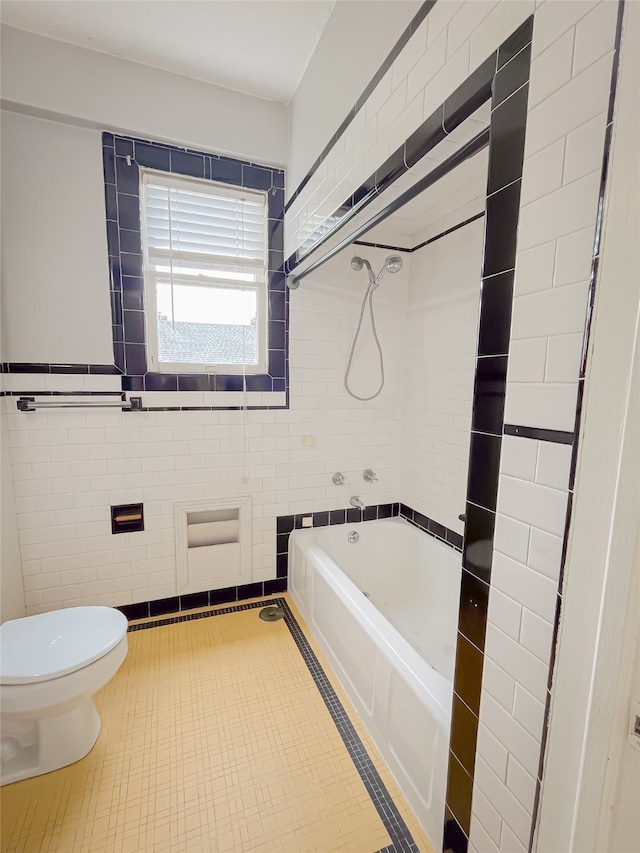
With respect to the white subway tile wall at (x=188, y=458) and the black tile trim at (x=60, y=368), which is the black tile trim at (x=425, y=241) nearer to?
the white subway tile wall at (x=188, y=458)

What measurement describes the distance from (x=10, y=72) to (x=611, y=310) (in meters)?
2.53

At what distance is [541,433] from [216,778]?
1.63 meters

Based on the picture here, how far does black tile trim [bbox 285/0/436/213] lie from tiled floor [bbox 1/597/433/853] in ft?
7.96

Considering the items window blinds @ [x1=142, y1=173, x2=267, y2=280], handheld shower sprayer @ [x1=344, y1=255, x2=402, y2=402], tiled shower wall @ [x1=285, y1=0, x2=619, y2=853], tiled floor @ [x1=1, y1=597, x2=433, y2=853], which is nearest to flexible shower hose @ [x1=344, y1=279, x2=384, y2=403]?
handheld shower sprayer @ [x1=344, y1=255, x2=402, y2=402]

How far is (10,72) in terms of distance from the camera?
5.36 ft

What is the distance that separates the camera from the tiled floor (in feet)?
3.87

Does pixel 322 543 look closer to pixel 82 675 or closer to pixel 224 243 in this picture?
pixel 82 675

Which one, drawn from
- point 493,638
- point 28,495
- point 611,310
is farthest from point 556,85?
point 28,495

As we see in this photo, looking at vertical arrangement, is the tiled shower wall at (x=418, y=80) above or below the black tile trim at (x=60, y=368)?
above

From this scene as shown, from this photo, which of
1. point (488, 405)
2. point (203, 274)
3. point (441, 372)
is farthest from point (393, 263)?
point (488, 405)

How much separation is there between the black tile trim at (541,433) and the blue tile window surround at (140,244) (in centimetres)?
163

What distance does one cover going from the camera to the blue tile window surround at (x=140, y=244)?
1906 millimetres

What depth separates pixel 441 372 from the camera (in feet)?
7.30

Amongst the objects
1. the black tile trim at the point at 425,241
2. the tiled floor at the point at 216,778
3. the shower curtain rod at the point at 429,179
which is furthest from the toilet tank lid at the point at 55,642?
the black tile trim at the point at 425,241
